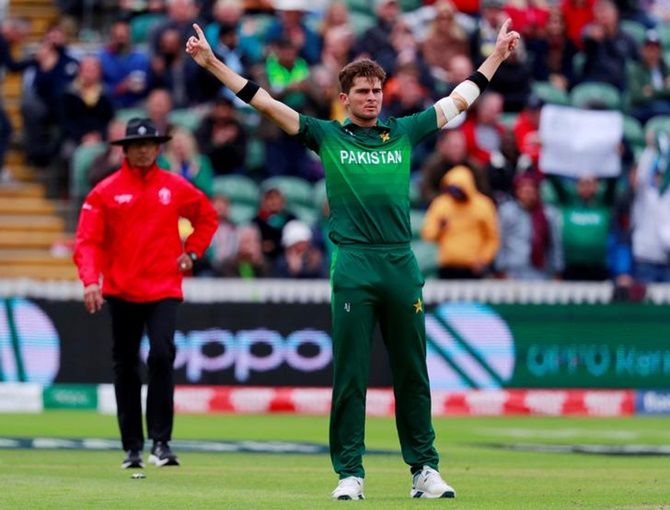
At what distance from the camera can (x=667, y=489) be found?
39.2 ft

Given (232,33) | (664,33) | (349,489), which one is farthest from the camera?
(664,33)

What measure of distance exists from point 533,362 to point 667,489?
10560mm

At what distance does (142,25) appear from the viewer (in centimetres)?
2694

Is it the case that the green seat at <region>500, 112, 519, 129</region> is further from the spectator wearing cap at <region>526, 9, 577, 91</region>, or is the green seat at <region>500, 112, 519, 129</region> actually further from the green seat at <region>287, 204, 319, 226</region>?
the green seat at <region>287, 204, 319, 226</region>

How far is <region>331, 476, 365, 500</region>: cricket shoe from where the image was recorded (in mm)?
11023

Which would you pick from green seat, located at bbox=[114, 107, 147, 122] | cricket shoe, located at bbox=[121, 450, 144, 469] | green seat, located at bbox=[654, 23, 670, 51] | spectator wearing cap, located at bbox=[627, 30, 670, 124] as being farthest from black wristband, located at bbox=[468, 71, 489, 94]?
green seat, located at bbox=[654, 23, 670, 51]

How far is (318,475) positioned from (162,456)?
1.53 meters

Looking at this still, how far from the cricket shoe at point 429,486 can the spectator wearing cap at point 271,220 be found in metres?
12.1

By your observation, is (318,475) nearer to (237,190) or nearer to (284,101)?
(237,190)

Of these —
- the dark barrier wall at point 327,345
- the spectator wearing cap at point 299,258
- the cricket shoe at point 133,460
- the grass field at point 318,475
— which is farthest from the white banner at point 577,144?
the cricket shoe at point 133,460

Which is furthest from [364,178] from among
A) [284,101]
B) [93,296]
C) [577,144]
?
[577,144]

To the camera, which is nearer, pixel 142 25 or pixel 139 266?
pixel 139 266

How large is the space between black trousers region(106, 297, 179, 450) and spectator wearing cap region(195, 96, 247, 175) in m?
9.92

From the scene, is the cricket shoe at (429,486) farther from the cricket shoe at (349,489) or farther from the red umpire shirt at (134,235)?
the red umpire shirt at (134,235)
